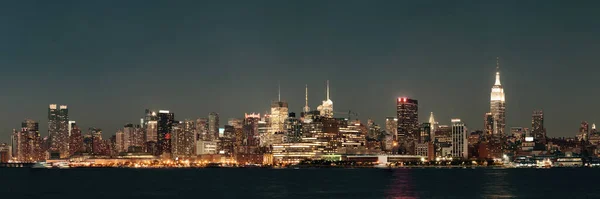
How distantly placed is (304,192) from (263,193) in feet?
20.4

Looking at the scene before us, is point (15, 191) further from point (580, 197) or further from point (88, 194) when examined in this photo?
point (580, 197)

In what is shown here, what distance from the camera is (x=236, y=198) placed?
108125mm

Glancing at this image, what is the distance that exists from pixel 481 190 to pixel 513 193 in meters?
7.11

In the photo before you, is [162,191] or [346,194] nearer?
[346,194]

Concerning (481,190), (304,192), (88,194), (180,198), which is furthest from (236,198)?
(481,190)

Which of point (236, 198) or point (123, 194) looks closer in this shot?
point (236, 198)

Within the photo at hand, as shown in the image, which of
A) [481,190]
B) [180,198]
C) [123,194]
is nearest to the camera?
[180,198]

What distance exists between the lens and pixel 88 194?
116750 millimetres

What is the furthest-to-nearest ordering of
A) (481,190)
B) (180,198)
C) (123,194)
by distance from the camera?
(481,190) < (123,194) < (180,198)

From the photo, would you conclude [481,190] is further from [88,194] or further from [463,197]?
[88,194]

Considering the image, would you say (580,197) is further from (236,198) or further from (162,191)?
Result: (162,191)

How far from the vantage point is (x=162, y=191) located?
12194 centimetres

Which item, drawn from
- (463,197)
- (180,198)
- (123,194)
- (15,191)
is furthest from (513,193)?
(15,191)

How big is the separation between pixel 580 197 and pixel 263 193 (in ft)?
142
